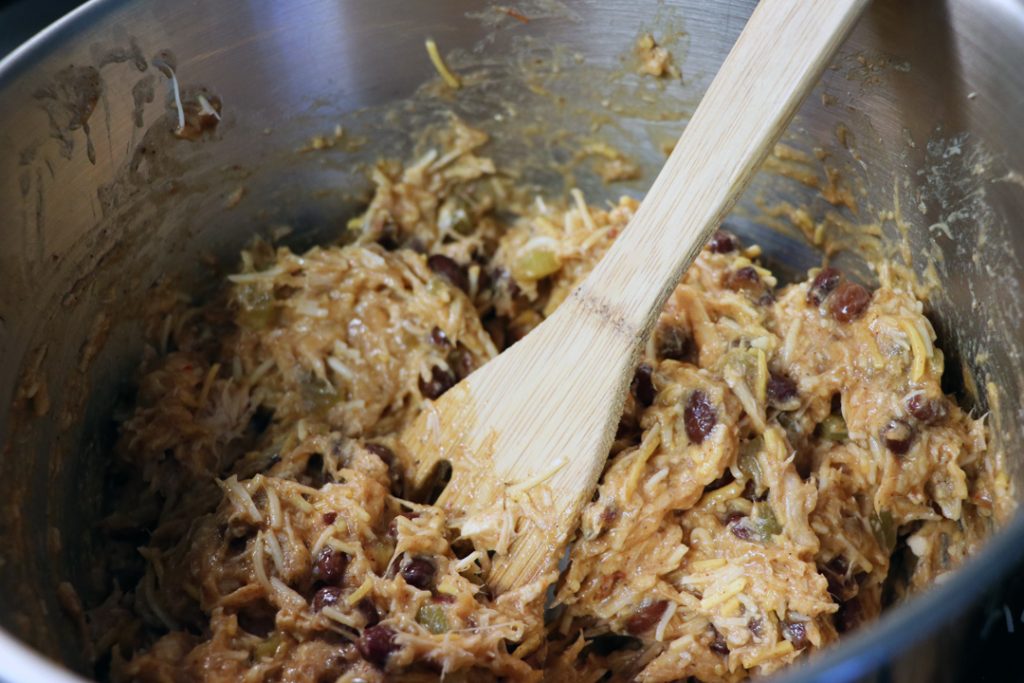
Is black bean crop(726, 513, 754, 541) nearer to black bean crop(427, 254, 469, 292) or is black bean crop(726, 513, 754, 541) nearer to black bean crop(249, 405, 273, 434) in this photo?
black bean crop(427, 254, 469, 292)

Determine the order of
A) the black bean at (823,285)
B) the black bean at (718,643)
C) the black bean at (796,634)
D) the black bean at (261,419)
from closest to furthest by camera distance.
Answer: the black bean at (796,634) → the black bean at (718,643) → the black bean at (823,285) → the black bean at (261,419)

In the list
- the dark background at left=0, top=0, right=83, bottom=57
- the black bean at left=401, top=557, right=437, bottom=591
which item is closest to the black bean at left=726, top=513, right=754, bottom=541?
the black bean at left=401, top=557, right=437, bottom=591

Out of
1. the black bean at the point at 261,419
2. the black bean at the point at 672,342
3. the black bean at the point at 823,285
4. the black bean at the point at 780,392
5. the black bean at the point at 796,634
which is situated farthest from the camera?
the black bean at the point at 261,419

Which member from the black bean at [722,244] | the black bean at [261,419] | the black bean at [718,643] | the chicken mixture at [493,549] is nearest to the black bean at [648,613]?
the chicken mixture at [493,549]

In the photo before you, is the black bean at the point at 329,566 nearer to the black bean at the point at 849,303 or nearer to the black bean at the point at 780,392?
the black bean at the point at 780,392

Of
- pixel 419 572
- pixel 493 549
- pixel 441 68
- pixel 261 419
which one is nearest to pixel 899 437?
pixel 493 549

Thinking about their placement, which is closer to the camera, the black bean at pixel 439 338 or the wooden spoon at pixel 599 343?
the wooden spoon at pixel 599 343

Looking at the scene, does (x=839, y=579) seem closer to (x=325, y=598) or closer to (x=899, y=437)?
(x=899, y=437)

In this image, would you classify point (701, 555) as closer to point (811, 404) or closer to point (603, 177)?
point (811, 404)

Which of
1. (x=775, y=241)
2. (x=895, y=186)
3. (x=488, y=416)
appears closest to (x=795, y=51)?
(x=895, y=186)
